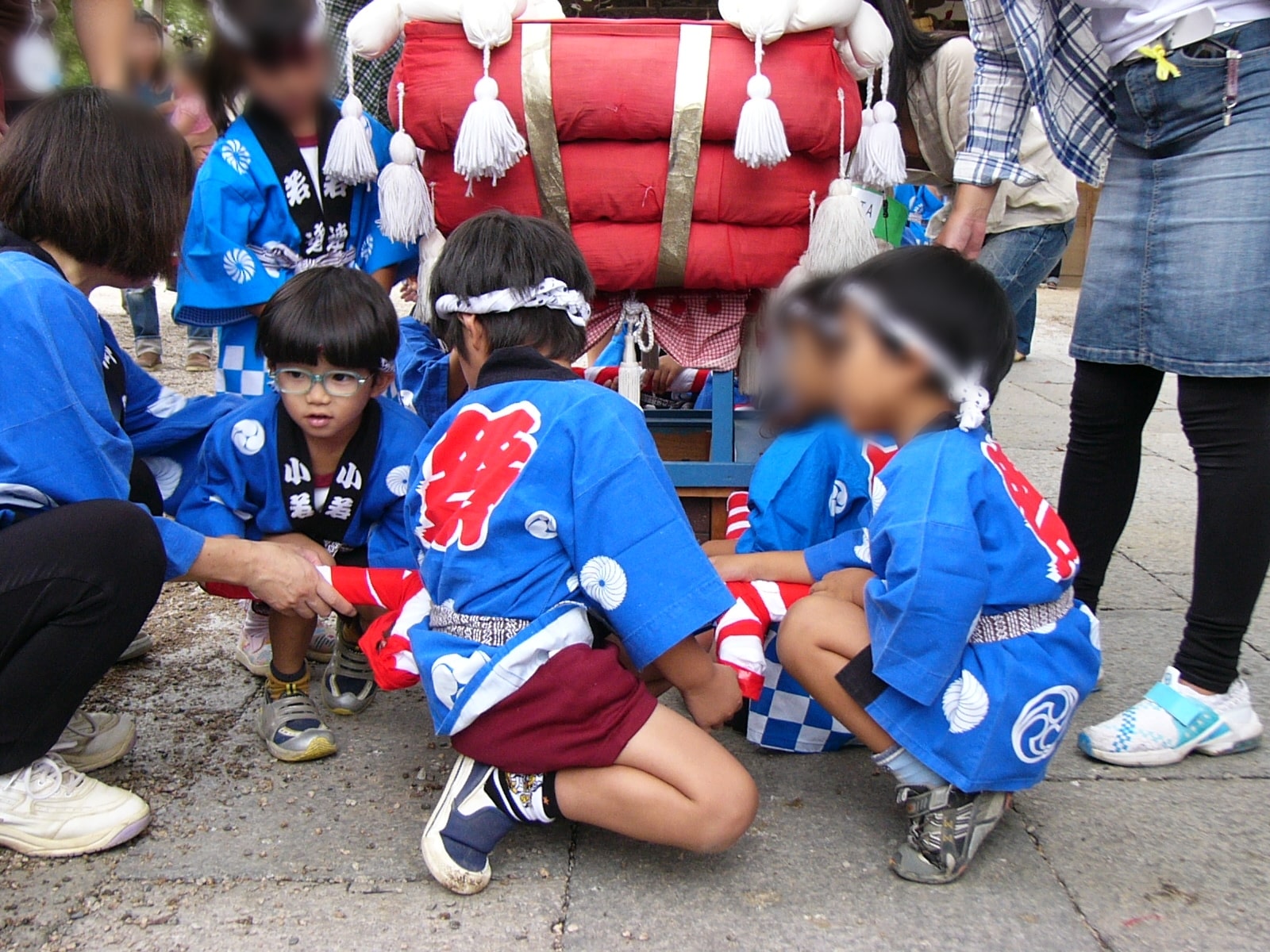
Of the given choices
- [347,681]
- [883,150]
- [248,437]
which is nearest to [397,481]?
[248,437]

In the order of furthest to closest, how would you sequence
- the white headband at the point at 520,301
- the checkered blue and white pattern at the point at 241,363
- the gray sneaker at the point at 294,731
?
the checkered blue and white pattern at the point at 241,363, the gray sneaker at the point at 294,731, the white headband at the point at 520,301

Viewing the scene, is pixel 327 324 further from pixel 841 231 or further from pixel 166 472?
pixel 841 231

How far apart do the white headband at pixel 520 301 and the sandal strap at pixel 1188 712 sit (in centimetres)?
116

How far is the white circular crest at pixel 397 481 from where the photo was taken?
2018 mm

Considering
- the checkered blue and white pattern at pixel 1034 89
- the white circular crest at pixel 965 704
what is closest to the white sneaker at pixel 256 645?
the white circular crest at pixel 965 704

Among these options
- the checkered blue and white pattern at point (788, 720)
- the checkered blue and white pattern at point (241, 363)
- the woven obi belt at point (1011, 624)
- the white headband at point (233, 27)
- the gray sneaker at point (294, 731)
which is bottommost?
the gray sneaker at point (294, 731)

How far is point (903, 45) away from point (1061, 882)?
6.87 ft

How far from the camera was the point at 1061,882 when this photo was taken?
1.51 m

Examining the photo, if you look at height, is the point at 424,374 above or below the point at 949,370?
below

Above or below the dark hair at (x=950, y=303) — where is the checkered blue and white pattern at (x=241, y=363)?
below

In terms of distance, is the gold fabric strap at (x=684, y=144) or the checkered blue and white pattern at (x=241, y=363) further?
the checkered blue and white pattern at (x=241, y=363)

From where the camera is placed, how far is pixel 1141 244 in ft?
5.88

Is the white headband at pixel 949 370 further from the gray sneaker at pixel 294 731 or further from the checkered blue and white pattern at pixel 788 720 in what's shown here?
the gray sneaker at pixel 294 731

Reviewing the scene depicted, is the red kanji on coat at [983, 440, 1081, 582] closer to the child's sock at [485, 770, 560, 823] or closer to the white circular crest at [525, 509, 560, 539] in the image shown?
the white circular crest at [525, 509, 560, 539]
